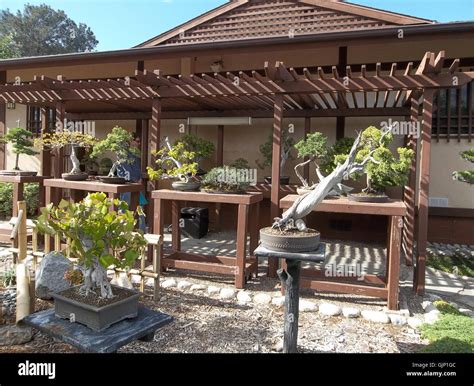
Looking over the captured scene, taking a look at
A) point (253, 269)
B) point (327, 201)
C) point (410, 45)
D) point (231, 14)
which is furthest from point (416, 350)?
point (231, 14)

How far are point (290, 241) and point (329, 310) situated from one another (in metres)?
1.66

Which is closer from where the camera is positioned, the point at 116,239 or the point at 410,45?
the point at 116,239

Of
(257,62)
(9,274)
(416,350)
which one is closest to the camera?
(416,350)

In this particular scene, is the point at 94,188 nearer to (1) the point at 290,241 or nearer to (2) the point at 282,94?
(2) the point at 282,94

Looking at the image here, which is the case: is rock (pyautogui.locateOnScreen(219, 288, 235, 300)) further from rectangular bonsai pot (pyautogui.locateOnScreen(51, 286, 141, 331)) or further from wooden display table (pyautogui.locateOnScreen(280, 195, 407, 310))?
rectangular bonsai pot (pyautogui.locateOnScreen(51, 286, 141, 331))

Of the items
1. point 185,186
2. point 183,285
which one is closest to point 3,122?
point 185,186

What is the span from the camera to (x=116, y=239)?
3316 mm

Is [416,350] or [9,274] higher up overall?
[9,274]

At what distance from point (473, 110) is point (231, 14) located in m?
7.06

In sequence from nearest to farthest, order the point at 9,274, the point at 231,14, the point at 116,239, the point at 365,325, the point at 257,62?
the point at 116,239, the point at 365,325, the point at 9,274, the point at 257,62, the point at 231,14

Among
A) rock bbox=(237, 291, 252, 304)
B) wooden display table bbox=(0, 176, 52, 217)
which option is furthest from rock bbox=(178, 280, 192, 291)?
wooden display table bbox=(0, 176, 52, 217)

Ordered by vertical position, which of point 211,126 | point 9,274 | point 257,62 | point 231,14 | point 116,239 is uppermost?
point 231,14

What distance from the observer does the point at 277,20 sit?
1026 cm
